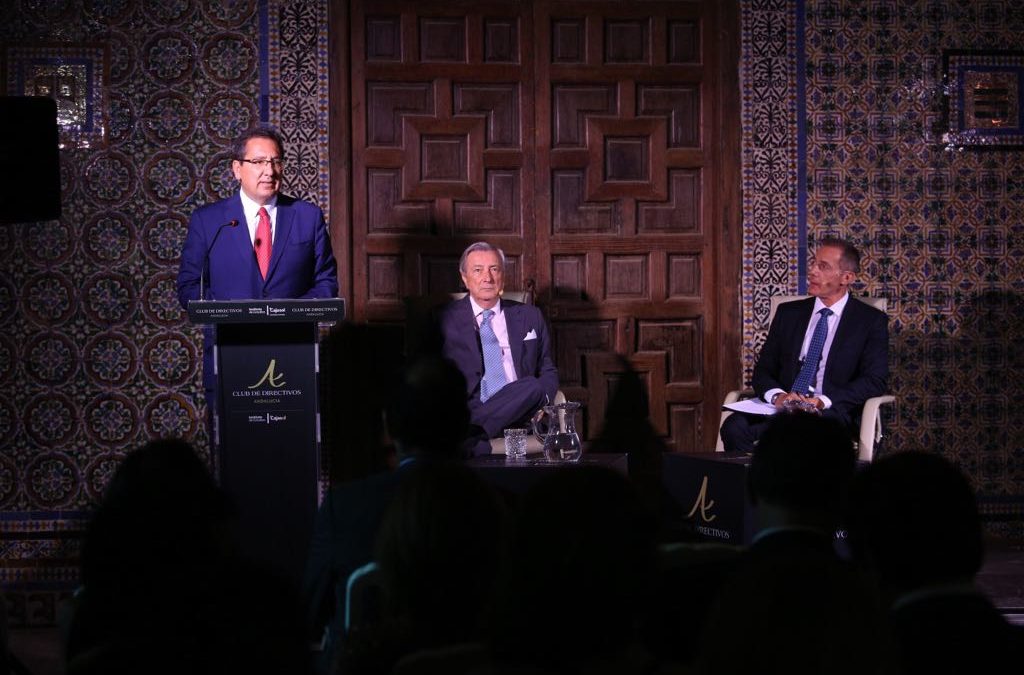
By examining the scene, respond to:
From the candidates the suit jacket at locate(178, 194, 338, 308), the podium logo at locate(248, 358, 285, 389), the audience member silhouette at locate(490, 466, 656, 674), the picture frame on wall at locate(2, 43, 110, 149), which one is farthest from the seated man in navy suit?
the audience member silhouette at locate(490, 466, 656, 674)

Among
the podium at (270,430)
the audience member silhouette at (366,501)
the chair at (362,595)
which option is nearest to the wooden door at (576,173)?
the podium at (270,430)

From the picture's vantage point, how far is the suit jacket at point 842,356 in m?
4.82

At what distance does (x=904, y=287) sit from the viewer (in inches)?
227

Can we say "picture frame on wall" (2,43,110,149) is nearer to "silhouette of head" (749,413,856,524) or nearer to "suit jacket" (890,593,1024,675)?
"silhouette of head" (749,413,856,524)

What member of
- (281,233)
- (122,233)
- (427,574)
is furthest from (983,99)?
(427,574)

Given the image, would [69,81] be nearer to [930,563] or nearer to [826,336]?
[826,336]

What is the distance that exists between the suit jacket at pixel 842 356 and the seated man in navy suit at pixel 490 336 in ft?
3.18

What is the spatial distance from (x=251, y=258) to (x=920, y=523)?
3.41m

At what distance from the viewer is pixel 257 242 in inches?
182

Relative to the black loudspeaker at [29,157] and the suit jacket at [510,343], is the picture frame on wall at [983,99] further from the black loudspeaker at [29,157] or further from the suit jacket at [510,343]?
the black loudspeaker at [29,157]

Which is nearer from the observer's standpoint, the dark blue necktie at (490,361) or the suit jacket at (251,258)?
the suit jacket at (251,258)

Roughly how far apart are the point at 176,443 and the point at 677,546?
0.80 metres

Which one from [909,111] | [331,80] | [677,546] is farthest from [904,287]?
[677,546]

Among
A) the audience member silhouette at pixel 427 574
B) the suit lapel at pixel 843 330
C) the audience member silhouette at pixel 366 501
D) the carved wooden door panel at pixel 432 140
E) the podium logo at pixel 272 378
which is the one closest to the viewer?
the audience member silhouette at pixel 427 574
